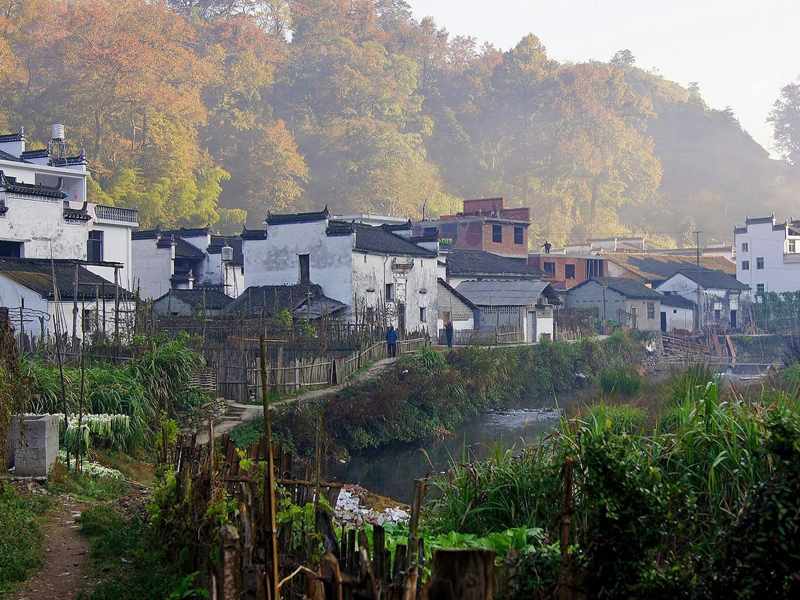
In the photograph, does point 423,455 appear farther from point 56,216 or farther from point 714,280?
point 714,280

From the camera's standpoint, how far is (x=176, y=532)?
338 inches

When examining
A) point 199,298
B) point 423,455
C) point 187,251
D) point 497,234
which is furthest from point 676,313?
point 423,455

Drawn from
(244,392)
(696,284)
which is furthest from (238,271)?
(696,284)

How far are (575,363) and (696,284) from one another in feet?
67.8

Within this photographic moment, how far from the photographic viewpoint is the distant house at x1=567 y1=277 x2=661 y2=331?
50.8 meters

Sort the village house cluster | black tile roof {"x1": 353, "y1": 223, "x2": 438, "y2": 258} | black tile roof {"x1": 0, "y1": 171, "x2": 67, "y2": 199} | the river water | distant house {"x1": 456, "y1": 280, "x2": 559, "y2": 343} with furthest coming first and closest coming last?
distant house {"x1": 456, "y1": 280, "x2": 559, "y2": 343}
black tile roof {"x1": 353, "y1": 223, "x2": 438, "y2": 258}
black tile roof {"x1": 0, "y1": 171, "x2": 67, "y2": 199}
the village house cluster
the river water

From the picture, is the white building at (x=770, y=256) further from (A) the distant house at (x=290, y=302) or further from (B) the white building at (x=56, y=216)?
(B) the white building at (x=56, y=216)

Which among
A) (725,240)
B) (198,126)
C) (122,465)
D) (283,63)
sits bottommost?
(122,465)

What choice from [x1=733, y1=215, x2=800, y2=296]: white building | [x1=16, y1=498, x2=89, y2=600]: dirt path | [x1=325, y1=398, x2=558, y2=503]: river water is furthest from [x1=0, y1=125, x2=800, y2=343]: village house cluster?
[x1=16, y1=498, x2=89, y2=600]: dirt path

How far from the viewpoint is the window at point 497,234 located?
55.5 m

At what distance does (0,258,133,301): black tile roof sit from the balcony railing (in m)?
6.83

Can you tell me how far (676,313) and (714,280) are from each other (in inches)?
178

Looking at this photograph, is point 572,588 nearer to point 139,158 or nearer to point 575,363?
point 575,363

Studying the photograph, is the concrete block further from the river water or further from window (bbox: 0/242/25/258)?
window (bbox: 0/242/25/258)
